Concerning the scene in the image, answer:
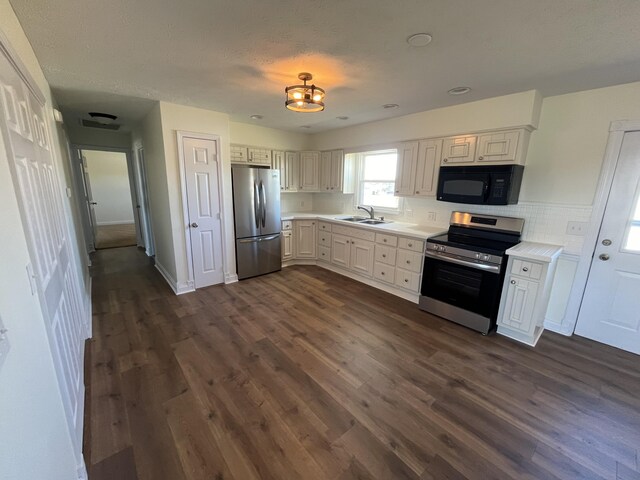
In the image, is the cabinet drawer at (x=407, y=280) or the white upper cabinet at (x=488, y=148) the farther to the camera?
the cabinet drawer at (x=407, y=280)

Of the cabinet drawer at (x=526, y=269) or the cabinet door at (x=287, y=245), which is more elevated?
the cabinet drawer at (x=526, y=269)

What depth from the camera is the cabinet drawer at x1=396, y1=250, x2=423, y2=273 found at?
3353mm

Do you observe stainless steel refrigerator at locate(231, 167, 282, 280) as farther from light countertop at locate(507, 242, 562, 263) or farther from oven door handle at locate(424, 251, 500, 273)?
light countertop at locate(507, 242, 562, 263)

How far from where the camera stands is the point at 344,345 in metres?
2.56

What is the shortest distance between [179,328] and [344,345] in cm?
173

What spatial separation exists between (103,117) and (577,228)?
20.1 feet

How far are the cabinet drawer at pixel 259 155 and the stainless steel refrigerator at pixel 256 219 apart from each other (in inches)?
19.0

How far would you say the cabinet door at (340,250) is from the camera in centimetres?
429

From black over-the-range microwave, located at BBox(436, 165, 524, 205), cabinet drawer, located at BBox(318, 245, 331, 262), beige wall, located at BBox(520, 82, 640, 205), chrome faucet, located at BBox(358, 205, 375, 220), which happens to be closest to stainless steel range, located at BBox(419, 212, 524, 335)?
black over-the-range microwave, located at BBox(436, 165, 524, 205)

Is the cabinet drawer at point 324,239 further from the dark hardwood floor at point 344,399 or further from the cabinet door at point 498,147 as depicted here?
the cabinet door at point 498,147

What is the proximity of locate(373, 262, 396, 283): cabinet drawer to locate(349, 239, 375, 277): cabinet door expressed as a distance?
0.29 feet

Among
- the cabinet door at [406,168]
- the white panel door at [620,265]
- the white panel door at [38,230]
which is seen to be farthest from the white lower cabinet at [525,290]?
the white panel door at [38,230]

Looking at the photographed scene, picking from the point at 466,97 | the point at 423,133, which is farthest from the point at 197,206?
the point at 466,97

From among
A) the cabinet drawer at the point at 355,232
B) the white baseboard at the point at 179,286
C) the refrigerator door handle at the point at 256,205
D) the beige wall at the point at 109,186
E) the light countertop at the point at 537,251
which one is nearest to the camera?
the light countertop at the point at 537,251
